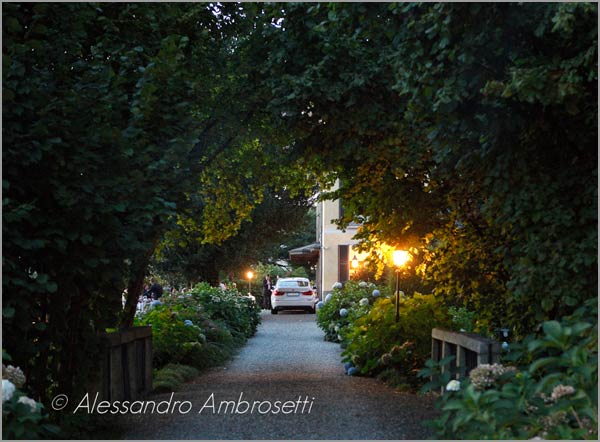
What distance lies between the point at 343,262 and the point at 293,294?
2297mm

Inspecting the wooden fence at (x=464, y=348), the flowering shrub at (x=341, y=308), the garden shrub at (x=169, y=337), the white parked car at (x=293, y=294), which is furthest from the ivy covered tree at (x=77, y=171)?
the white parked car at (x=293, y=294)

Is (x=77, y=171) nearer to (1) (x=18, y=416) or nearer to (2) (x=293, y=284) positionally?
(1) (x=18, y=416)

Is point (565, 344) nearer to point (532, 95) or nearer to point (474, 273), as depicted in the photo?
point (532, 95)

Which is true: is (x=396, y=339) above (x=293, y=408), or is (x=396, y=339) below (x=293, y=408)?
above

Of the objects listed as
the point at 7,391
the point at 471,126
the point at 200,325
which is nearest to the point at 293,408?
the point at 471,126

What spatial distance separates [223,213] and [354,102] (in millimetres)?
5488

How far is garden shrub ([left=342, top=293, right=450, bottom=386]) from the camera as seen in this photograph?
1214cm

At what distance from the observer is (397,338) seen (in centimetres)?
1272

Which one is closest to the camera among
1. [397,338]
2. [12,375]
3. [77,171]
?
[12,375]

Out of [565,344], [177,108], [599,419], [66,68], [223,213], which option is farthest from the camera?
[223,213]

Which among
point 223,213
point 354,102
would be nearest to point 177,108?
point 354,102

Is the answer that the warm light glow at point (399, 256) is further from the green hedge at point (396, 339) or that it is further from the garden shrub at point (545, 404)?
the garden shrub at point (545, 404)

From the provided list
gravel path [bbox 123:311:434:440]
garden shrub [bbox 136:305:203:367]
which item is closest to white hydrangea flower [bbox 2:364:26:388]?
gravel path [bbox 123:311:434:440]

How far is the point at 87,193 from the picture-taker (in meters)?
6.89
